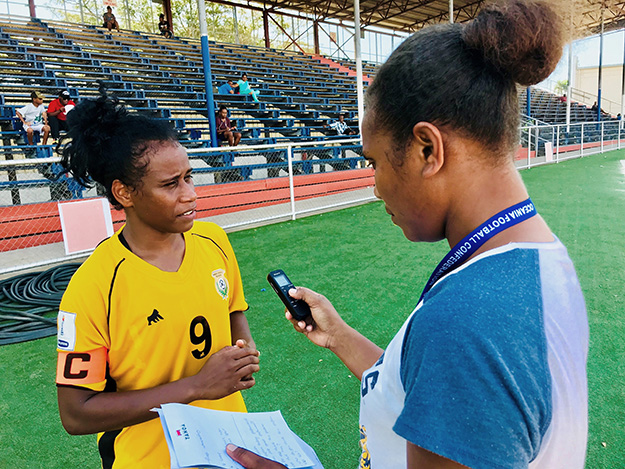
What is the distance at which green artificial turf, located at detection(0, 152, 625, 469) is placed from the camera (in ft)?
6.61

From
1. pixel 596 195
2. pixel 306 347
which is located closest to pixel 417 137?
pixel 306 347

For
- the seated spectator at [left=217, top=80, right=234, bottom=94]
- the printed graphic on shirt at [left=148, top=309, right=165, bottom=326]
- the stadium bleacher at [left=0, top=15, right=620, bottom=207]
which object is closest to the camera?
A: the printed graphic on shirt at [left=148, top=309, right=165, bottom=326]

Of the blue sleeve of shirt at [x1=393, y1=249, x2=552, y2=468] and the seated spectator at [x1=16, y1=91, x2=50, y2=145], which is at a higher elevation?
the seated spectator at [x1=16, y1=91, x2=50, y2=145]

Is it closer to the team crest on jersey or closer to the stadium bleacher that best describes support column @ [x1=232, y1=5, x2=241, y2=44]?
the stadium bleacher

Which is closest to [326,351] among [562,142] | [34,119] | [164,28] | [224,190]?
[224,190]

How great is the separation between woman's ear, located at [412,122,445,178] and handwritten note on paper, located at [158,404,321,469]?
768 mm

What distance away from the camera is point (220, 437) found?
1.08 meters

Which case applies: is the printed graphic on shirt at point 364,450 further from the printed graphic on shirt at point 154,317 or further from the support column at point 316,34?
the support column at point 316,34

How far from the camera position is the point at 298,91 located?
15.0m

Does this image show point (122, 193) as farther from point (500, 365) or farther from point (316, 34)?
point (316, 34)

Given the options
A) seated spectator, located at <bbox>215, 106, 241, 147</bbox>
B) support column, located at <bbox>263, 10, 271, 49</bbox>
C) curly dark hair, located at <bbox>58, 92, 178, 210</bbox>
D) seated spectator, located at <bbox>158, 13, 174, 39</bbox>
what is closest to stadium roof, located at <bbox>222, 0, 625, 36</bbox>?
support column, located at <bbox>263, 10, 271, 49</bbox>

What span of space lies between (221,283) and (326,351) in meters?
1.52

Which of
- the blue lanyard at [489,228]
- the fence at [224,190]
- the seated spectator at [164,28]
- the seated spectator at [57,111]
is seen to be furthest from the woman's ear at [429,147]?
the seated spectator at [164,28]

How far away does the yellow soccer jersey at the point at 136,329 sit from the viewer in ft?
3.72
